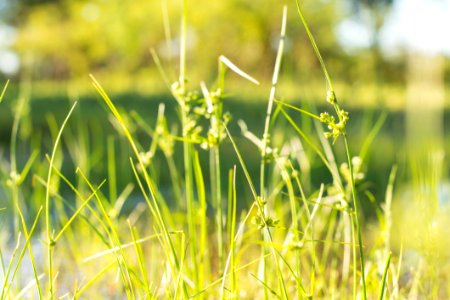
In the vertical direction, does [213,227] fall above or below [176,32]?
above

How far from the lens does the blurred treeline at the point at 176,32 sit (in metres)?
15.7

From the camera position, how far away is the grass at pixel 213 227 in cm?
61

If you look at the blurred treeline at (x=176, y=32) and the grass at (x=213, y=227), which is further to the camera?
the blurred treeline at (x=176, y=32)

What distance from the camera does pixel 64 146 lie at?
15.9 feet

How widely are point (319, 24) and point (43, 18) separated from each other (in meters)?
7.47

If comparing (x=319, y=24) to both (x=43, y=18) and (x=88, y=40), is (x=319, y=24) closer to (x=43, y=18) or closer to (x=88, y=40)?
(x=88, y=40)

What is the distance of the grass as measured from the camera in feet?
2.02

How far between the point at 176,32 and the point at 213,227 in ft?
45.0

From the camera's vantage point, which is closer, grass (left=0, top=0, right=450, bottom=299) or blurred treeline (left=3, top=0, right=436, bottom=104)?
grass (left=0, top=0, right=450, bottom=299)

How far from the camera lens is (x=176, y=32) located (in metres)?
15.6

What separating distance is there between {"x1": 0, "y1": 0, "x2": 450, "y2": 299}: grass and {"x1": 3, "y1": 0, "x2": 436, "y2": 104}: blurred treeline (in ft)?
42.6

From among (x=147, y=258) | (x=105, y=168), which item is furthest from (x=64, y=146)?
(x=147, y=258)

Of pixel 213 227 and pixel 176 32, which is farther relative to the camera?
pixel 176 32

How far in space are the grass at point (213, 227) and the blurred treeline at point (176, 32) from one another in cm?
1298
